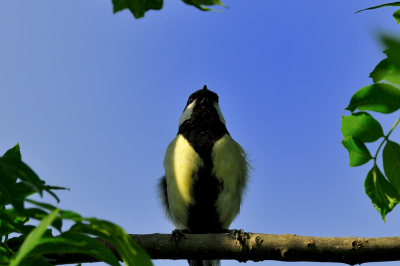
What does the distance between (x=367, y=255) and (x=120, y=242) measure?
225 cm

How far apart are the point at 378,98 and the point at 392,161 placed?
31 centimetres

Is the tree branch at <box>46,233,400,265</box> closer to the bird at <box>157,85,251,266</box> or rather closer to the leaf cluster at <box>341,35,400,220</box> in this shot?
the leaf cluster at <box>341,35,400,220</box>

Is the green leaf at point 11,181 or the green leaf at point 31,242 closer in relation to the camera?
the green leaf at point 31,242

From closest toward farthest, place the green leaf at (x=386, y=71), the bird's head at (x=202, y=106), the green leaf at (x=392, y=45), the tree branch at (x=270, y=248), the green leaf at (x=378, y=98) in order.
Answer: the green leaf at (x=392, y=45), the green leaf at (x=386, y=71), the green leaf at (x=378, y=98), the tree branch at (x=270, y=248), the bird's head at (x=202, y=106)

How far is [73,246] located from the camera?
1.19 m

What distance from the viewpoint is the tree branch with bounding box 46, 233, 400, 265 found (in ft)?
9.14

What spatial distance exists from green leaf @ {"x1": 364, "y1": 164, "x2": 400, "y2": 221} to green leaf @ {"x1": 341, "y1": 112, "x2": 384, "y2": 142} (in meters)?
0.15

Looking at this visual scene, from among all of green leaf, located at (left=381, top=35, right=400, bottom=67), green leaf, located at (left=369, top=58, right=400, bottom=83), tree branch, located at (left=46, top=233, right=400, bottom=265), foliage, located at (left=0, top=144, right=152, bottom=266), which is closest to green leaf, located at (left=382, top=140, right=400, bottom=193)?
green leaf, located at (left=369, top=58, right=400, bottom=83)

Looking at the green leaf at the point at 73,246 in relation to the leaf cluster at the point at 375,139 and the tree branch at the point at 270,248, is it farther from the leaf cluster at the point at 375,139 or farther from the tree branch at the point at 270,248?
the tree branch at the point at 270,248

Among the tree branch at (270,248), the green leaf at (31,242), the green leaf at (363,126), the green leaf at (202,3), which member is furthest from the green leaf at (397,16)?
the green leaf at (31,242)

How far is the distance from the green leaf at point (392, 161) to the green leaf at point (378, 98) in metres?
0.17

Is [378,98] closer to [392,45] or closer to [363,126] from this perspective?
[363,126]

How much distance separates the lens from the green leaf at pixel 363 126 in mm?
2039

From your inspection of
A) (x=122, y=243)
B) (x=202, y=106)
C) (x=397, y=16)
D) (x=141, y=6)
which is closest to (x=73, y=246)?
(x=122, y=243)
